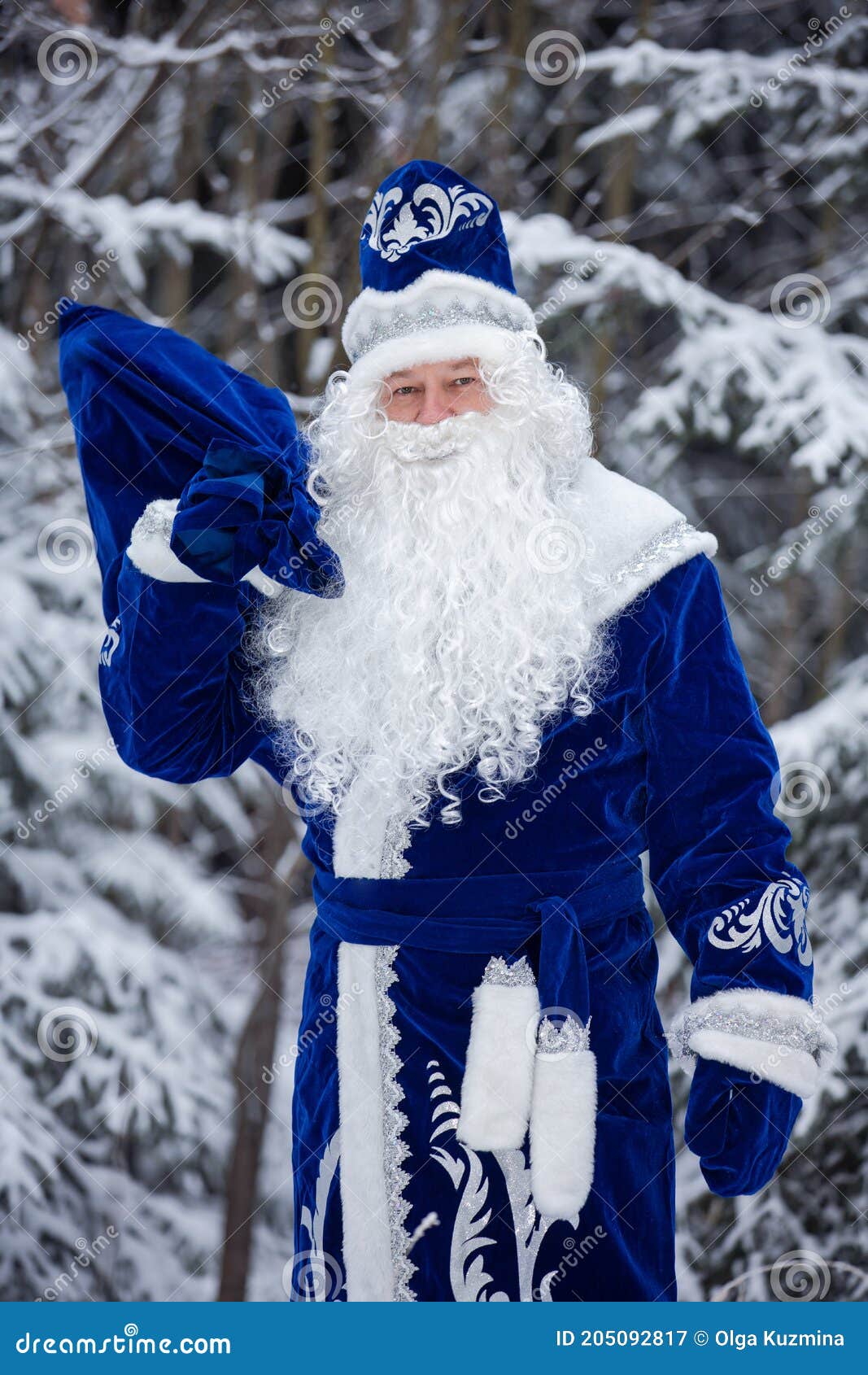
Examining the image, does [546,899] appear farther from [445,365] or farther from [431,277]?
[431,277]

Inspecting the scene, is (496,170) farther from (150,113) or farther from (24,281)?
(24,281)

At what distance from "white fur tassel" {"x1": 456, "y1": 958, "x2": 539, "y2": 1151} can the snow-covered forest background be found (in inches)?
63.7

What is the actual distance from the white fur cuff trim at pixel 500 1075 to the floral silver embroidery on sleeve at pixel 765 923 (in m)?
0.25

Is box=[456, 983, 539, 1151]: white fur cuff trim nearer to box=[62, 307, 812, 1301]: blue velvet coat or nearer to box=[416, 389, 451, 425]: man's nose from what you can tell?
box=[62, 307, 812, 1301]: blue velvet coat

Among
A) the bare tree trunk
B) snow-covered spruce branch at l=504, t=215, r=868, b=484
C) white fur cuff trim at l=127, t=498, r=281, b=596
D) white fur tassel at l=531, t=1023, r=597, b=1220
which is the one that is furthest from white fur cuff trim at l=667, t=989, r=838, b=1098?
snow-covered spruce branch at l=504, t=215, r=868, b=484

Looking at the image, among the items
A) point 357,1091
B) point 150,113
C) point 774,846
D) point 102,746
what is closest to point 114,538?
point 357,1091

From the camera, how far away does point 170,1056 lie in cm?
304

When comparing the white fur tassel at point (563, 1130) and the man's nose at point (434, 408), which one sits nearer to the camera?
the white fur tassel at point (563, 1130)

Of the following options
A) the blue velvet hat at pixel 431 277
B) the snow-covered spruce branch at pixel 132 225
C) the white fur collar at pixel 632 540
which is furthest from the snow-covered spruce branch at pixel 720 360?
the white fur collar at pixel 632 540

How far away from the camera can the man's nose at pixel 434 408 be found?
68.4 inches

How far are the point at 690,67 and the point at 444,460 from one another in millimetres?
2034

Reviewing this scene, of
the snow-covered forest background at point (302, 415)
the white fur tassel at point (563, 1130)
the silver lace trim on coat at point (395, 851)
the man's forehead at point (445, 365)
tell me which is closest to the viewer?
the white fur tassel at point (563, 1130)

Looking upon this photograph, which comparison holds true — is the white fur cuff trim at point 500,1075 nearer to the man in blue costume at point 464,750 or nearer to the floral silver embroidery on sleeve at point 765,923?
the man in blue costume at point 464,750

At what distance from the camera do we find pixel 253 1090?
10.3 feet
